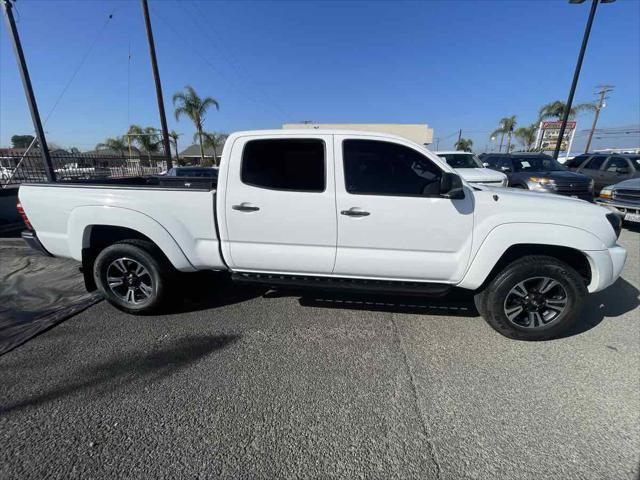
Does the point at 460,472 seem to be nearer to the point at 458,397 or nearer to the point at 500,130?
the point at 458,397

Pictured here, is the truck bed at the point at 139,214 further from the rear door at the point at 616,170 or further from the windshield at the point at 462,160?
the rear door at the point at 616,170

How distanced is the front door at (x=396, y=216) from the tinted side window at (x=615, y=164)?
36.5 feet

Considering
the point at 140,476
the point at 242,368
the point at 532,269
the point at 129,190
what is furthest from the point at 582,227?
the point at 129,190

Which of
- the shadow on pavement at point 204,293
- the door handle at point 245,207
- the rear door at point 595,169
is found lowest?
the shadow on pavement at point 204,293

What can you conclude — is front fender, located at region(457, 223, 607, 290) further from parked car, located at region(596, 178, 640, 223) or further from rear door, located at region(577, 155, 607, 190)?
rear door, located at region(577, 155, 607, 190)

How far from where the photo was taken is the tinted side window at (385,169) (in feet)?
9.09

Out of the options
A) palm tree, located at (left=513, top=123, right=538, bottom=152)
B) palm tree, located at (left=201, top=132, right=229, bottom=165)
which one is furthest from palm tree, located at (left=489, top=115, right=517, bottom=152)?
palm tree, located at (left=201, top=132, right=229, bottom=165)

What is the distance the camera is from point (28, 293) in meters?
→ 3.77

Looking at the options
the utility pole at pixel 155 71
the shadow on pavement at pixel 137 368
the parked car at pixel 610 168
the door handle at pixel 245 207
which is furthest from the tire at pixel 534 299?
the utility pole at pixel 155 71

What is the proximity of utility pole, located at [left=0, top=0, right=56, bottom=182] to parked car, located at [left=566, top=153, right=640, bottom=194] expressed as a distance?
16.2 metres

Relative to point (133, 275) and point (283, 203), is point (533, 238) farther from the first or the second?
point (133, 275)

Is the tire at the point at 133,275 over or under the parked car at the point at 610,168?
under

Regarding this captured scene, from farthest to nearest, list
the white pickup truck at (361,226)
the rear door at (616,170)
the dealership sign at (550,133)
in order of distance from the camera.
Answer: the dealership sign at (550,133)
the rear door at (616,170)
the white pickup truck at (361,226)

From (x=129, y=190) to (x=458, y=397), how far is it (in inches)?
138
